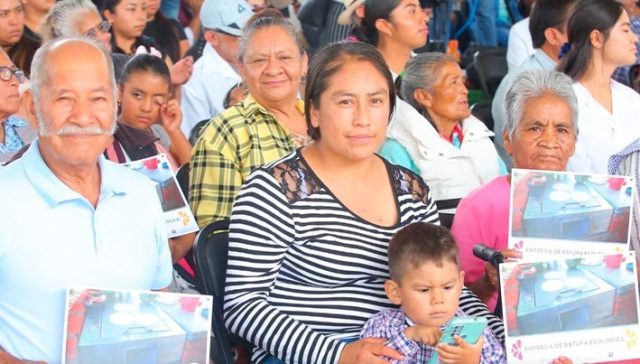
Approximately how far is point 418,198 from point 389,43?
2.25 m

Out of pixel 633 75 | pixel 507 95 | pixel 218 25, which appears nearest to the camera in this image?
pixel 507 95

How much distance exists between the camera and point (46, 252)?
2.71m

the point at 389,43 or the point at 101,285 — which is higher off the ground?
the point at 389,43

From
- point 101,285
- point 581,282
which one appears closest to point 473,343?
point 581,282

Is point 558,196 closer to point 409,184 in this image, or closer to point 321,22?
point 409,184

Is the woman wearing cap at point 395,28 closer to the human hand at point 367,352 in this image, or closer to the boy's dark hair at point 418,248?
the boy's dark hair at point 418,248

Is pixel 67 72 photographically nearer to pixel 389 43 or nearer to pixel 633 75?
pixel 389 43

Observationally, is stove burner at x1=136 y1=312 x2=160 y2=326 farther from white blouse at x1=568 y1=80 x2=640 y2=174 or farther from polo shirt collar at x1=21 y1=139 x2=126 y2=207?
white blouse at x1=568 y1=80 x2=640 y2=174

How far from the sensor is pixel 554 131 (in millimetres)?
3791

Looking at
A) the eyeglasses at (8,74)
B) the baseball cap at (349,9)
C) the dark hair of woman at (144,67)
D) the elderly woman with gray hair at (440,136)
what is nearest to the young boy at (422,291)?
the elderly woman with gray hair at (440,136)

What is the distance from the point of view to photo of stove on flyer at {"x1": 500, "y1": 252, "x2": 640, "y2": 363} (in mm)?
3062

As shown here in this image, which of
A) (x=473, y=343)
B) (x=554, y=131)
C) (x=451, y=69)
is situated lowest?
(x=473, y=343)

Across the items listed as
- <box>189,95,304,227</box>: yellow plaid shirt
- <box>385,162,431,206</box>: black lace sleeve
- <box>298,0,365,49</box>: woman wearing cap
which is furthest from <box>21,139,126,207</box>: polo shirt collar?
<box>298,0,365,49</box>: woman wearing cap

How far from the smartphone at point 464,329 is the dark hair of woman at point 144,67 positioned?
2.45 meters
